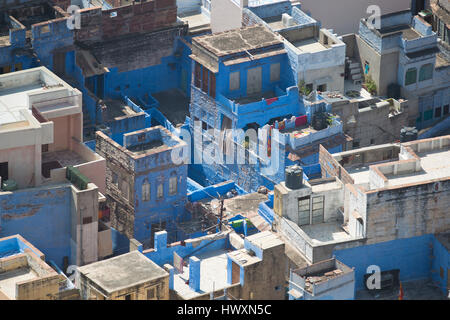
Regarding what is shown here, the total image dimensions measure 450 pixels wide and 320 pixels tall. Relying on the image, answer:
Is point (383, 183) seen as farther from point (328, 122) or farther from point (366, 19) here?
point (366, 19)

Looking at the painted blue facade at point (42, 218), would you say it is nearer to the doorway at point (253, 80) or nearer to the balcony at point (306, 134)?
the balcony at point (306, 134)

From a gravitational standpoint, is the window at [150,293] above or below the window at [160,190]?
above

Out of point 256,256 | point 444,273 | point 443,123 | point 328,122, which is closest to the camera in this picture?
point 256,256

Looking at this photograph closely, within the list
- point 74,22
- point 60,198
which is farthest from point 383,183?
point 74,22

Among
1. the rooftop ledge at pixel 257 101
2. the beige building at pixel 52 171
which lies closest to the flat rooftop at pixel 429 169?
the rooftop ledge at pixel 257 101

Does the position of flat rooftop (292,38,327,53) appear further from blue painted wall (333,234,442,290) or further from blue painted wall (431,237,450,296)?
blue painted wall (431,237,450,296)

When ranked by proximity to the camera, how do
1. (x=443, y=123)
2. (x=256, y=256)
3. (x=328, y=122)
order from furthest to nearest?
(x=443, y=123) < (x=328, y=122) < (x=256, y=256)

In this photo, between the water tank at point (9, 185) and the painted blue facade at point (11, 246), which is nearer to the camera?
the painted blue facade at point (11, 246)
